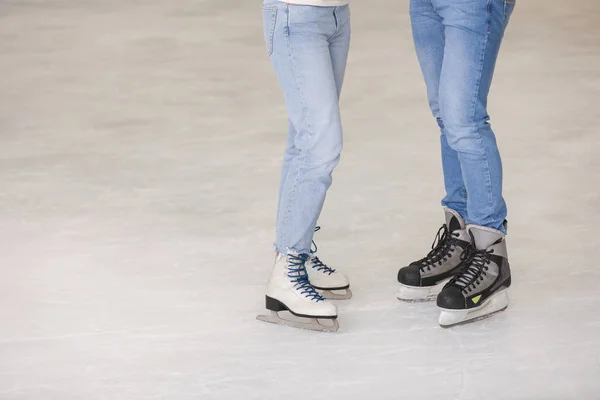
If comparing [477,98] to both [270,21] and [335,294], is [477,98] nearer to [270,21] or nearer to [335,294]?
[270,21]

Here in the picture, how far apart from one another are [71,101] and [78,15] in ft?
6.70

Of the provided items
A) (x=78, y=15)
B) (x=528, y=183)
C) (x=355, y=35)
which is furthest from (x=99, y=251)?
(x=78, y=15)

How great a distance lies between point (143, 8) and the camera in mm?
A: 7035

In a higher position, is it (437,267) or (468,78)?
(468,78)

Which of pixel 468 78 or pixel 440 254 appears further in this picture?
pixel 440 254

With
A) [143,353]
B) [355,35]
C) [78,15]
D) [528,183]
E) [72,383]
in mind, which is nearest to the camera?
[72,383]

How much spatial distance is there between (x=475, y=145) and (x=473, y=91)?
5.6 inches

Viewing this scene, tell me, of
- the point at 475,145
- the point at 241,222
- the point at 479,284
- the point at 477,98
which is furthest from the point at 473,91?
the point at 241,222

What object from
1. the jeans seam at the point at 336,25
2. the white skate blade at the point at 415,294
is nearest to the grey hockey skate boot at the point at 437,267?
the white skate blade at the point at 415,294

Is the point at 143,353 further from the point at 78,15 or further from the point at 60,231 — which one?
the point at 78,15

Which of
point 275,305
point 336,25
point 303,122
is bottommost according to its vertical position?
point 275,305

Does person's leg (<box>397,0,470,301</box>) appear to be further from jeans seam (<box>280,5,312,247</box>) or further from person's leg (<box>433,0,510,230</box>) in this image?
jeans seam (<box>280,5,312,247</box>)

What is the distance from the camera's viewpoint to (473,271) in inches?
108

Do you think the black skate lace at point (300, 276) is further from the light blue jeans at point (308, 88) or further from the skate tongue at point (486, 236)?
the skate tongue at point (486, 236)
